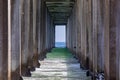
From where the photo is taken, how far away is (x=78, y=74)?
37.7 feet

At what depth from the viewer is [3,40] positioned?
20.1ft

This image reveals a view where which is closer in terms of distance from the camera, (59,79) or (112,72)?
(112,72)

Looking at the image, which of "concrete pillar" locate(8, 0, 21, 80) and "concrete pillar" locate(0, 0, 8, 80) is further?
"concrete pillar" locate(8, 0, 21, 80)

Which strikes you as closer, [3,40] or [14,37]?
[3,40]

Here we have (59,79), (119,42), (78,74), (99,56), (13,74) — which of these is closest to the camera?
(119,42)

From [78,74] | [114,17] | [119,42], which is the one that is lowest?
[78,74]

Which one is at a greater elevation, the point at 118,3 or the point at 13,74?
the point at 118,3

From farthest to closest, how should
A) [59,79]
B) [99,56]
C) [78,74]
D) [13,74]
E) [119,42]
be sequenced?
[78,74] → [59,79] → [99,56] → [13,74] → [119,42]

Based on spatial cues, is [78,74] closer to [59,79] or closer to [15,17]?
[59,79]

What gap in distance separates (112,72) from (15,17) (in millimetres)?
2534

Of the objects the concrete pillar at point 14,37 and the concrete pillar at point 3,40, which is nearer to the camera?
the concrete pillar at point 3,40

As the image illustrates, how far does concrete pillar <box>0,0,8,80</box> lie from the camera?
6.04m

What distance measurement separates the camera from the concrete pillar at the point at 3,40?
6.04 meters

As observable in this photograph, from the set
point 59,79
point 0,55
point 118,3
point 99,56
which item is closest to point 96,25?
point 99,56
